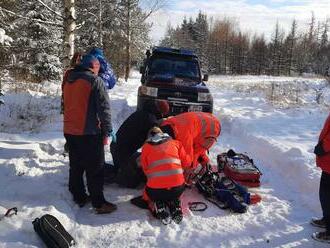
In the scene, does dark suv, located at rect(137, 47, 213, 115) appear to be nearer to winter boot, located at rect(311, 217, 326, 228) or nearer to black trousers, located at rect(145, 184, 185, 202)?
black trousers, located at rect(145, 184, 185, 202)

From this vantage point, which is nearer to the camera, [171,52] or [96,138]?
[96,138]

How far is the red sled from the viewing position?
7070mm

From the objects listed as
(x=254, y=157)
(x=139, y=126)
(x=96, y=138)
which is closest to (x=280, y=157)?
(x=254, y=157)

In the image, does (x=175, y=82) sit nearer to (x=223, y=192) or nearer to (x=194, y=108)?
(x=194, y=108)

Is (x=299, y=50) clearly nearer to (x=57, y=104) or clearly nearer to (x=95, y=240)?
(x=57, y=104)

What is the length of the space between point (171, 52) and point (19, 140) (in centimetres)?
526

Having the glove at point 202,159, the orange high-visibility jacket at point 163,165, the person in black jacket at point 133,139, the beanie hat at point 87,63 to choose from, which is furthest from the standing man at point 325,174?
the beanie hat at point 87,63

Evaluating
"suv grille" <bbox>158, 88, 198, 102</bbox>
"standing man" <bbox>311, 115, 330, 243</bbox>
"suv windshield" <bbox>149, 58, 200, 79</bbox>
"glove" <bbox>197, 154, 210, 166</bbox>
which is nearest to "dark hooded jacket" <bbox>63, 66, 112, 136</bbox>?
"glove" <bbox>197, 154, 210, 166</bbox>

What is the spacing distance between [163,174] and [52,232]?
162cm

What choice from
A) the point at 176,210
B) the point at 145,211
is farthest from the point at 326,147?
the point at 145,211

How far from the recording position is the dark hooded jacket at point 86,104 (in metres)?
5.50

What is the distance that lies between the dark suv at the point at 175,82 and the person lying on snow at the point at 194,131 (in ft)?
11.0

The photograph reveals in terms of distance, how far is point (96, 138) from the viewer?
568cm

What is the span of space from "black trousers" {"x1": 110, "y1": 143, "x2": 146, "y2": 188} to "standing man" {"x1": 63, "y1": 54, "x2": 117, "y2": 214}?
2.63 ft
